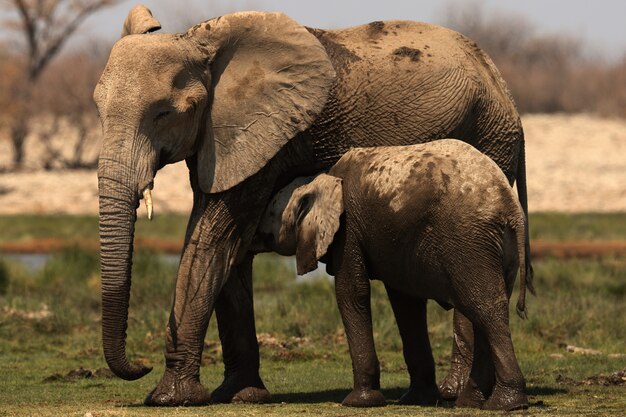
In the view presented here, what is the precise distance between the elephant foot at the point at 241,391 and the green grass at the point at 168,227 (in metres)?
15.0

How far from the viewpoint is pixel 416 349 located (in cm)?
952

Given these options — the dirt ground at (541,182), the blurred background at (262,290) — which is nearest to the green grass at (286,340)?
the blurred background at (262,290)

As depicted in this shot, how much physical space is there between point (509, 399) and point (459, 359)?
1.17m

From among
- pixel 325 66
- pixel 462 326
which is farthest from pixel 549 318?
pixel 325 66

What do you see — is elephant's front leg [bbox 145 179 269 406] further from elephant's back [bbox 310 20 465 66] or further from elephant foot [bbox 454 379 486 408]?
elephant foot [bbox 454 379 486 408]

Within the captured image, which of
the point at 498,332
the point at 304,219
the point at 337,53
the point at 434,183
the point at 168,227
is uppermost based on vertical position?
the point at 337,53

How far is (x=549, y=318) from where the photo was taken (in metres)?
13.4

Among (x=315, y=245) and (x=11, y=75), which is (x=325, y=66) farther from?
(x=11, y=75)

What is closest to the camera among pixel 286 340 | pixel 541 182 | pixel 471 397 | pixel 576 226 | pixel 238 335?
pixel 471 397

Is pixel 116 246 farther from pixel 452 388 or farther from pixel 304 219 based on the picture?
pixel 452 388

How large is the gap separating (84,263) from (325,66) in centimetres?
894

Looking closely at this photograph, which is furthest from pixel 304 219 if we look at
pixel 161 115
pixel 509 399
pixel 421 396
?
pixel 509 399

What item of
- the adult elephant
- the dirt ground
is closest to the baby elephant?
the adult elephant

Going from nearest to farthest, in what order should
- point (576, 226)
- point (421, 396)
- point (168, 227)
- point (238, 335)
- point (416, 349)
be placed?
1. point (421, 396)
2. point (416, 349)
3. point (238, 335)
4. point (576, 226)
5. point (168, 227)
